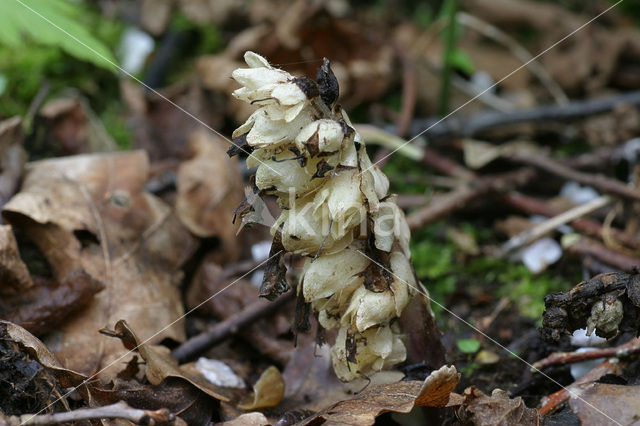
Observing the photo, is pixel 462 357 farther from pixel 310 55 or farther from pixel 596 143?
pixel 310 55

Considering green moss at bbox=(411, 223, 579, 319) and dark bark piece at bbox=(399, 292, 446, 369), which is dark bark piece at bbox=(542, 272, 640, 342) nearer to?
dark bark piece at bbox=(399, 292, 446, 369)

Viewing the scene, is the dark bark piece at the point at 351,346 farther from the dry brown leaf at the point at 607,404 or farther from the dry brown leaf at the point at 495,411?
the dry brown leaf at the point at 607,404

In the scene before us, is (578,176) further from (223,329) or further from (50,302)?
(50,302)

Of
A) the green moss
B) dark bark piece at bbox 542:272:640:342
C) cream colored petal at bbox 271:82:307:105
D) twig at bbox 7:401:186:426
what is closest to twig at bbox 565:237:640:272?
the green moss

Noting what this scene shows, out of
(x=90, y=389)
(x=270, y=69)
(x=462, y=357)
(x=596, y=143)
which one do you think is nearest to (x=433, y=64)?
(x=596, y=143)

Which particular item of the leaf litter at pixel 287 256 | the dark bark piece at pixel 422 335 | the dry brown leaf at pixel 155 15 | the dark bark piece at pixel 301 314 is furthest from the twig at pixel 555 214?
the dry brown leaf at pixel 155 15

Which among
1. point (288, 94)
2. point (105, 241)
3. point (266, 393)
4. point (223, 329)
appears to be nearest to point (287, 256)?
point (223, 329)
